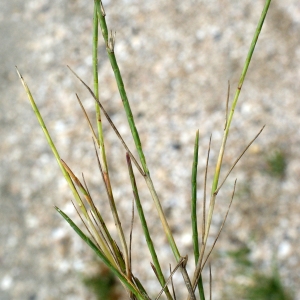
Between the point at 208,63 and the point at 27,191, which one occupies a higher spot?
the point at 208,63

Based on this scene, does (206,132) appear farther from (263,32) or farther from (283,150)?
(263,32)

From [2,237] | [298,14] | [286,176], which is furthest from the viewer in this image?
[298,14]

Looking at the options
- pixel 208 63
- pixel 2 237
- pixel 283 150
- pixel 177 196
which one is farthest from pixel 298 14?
pixel 2 237

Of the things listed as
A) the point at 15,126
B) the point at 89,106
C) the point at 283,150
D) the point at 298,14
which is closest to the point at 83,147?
the point at 89,106

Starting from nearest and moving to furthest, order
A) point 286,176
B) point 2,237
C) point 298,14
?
point 286,176, point 2,237, point 298,14

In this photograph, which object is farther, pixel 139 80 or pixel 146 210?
pixel 139 80

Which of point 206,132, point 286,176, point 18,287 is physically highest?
point 206,132
